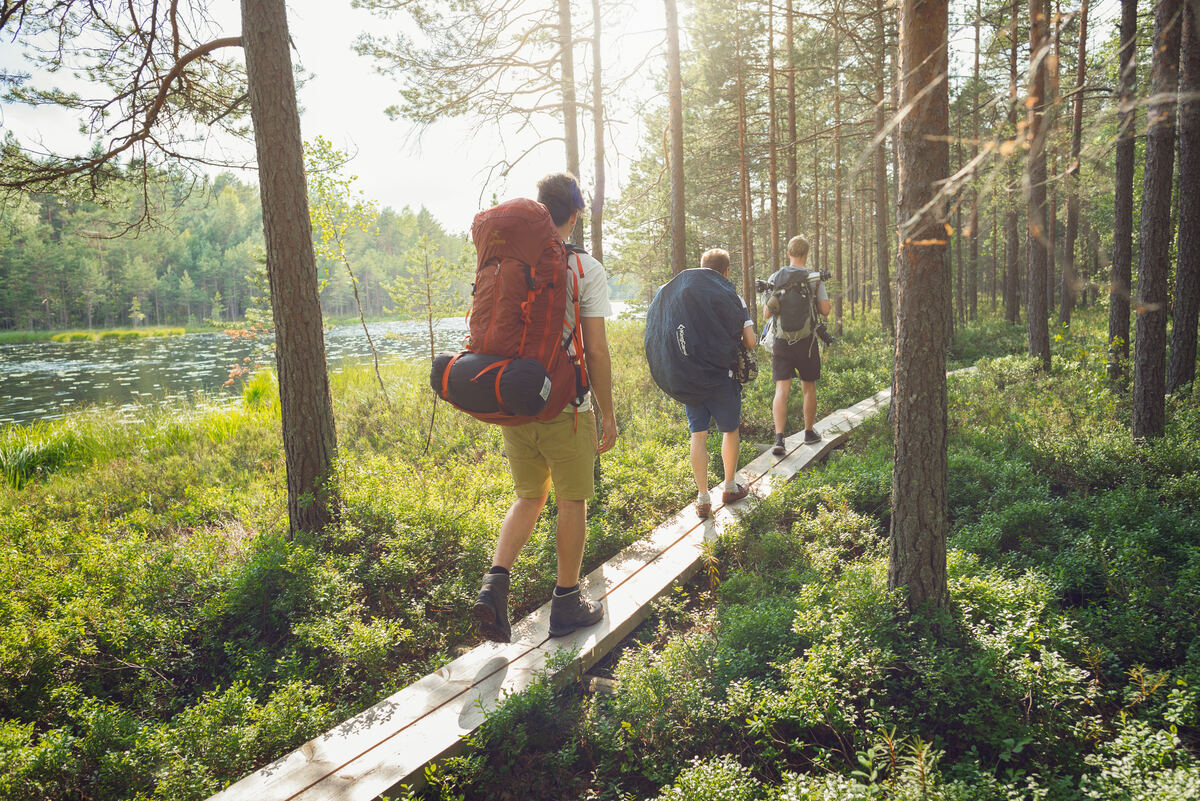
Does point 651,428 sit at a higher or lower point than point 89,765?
higher

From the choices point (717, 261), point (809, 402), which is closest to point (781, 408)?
point (809, 402)

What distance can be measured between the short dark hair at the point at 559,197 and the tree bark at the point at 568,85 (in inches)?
120

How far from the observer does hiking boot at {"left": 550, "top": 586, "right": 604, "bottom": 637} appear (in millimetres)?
3373

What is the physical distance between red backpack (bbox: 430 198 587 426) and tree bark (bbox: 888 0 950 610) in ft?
5.57

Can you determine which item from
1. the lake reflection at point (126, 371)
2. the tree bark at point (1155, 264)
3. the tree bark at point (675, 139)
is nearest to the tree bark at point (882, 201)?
the tree bark at point (1155, 264)

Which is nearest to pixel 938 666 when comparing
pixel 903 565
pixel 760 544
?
pixel 903 565

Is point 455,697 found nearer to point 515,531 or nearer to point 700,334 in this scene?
point 515,531

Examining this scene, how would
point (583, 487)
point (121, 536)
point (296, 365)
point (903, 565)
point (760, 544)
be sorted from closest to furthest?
point (903, 565), point (583, 487), point (760, 544), point (296, 365), point (121, 536)

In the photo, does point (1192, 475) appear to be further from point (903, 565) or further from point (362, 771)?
point (362, 771)

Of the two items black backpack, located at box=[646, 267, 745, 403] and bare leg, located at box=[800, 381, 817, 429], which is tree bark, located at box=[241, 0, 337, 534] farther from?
bare leg, located at box=[800, 381, 817, 429]

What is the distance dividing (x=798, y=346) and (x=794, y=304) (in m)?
0.48

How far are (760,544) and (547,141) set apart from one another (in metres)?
4.92

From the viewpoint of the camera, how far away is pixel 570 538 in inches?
132

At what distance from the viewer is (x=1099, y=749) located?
2029 millimetres
